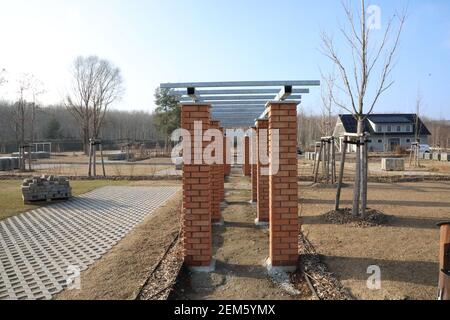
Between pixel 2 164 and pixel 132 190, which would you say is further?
pixel 2 164

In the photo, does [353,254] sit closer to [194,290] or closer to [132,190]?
[194,290]

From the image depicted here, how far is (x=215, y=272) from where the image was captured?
462cm

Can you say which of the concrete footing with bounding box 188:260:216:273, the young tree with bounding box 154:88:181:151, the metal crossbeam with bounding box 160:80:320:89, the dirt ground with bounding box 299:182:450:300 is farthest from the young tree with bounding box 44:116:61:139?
the concrete footing with bounding box 188:260:216:273

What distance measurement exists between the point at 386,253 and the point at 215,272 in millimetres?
2464

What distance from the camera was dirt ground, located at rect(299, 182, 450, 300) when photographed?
3.82 m

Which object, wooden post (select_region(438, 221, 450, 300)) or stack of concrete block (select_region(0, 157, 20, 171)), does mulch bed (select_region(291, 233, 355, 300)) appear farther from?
stack of concrete block (select_region(0, 157, 20, 171))

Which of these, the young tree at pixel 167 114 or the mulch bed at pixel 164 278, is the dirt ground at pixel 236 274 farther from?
the young tree at pixel 167 114

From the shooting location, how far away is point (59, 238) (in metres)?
6.36

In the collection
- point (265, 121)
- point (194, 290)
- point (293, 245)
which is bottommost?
point (194, 290)

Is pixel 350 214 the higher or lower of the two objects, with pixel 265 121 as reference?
lower

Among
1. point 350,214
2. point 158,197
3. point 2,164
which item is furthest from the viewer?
point 2,164

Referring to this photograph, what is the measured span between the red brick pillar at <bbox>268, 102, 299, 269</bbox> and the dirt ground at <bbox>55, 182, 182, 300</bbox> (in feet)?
5.74
